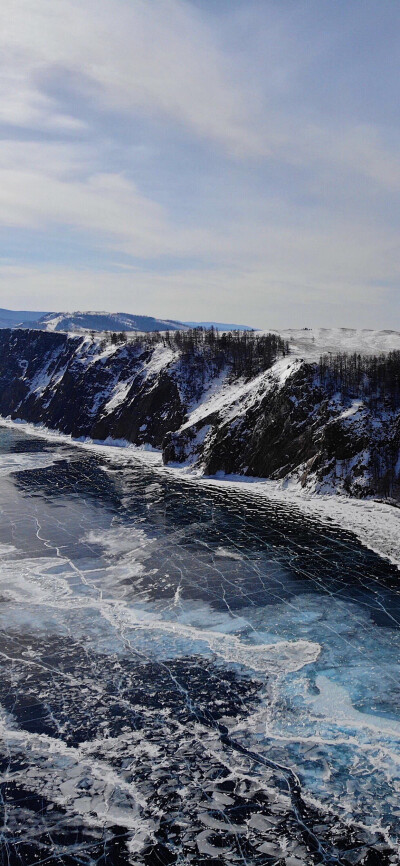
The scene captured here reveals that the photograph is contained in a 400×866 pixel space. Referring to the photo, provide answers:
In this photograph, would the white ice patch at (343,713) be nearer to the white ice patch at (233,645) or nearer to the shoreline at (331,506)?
the white ice patch at (233,645)

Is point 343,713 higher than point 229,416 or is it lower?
lower

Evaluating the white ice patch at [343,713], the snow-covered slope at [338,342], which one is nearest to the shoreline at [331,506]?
the white ice patch at [343,713]

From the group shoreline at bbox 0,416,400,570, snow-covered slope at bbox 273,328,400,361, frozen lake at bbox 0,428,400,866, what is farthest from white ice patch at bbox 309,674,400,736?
snow-covered slope at bbox 273,328,400,361

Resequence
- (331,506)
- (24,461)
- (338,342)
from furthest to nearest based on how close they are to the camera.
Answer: (338,342)
(24,461)
(331,506)

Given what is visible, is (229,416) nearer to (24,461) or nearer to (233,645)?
(24,461)

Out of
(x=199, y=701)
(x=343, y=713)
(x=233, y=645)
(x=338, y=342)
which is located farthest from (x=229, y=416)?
(x=343, y=713)

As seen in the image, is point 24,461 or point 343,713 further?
point 24,461

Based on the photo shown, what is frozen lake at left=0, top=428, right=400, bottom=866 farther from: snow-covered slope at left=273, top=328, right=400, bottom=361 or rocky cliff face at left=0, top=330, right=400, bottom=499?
snow-covered slope at left=273, top=328, right=400, bottom=361
